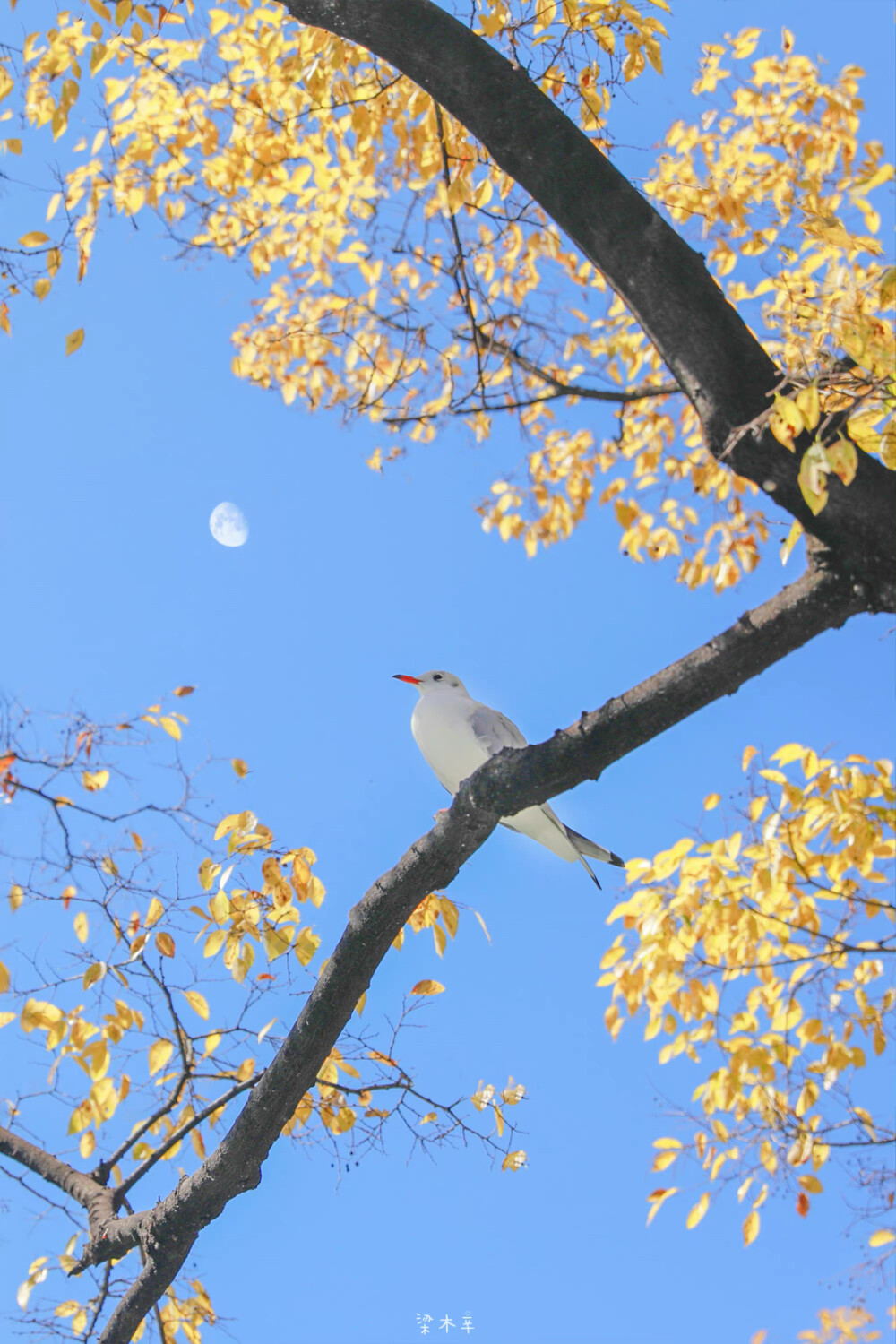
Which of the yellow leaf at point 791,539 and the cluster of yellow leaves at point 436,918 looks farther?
the cluster of yellow leaves at point 436,918

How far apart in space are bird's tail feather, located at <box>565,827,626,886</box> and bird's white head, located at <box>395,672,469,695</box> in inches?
54.1

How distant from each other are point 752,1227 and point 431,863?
6.93ft

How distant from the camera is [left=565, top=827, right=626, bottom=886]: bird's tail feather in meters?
3.47

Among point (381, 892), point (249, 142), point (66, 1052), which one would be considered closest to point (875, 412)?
point (381, 892)

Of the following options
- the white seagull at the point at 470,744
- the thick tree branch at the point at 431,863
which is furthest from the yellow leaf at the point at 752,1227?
the thick tree branch at the point at 431,863

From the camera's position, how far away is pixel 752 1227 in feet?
10.7

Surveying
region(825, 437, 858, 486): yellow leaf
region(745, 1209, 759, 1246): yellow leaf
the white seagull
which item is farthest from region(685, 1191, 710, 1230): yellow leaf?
region(825, 437, 858, 486): yellow leaf

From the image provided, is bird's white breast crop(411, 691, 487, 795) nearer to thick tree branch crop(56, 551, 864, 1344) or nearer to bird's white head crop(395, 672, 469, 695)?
bird's white head crop(395, 672, 469, 695)

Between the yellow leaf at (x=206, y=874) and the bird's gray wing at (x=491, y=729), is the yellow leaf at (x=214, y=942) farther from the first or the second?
the bird's gray wing at (x=491, y=729)

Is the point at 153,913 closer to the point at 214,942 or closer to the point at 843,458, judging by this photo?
the point at 214,942

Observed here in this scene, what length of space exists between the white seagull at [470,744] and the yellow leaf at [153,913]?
1.32 metres

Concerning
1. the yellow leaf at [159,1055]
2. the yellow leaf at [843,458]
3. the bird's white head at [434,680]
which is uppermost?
the bird's white head at [434,680]

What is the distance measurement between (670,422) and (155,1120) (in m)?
4.28

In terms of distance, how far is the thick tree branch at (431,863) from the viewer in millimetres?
1999
